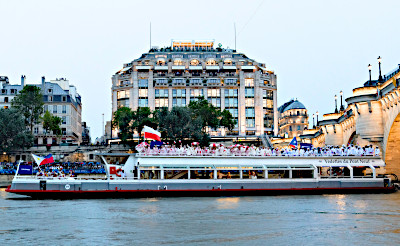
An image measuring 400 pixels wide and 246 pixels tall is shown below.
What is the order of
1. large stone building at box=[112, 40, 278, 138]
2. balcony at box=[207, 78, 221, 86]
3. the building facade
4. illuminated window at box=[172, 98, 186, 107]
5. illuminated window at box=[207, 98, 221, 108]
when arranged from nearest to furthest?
large stone building at box=[112, 40, 278, 138] < illuminated window at box=[172, 98, 186, 107] < illuminated window at box=[207, 98, 221, 108] < balcony at box=[207, 78, 221, 86] < the building facade

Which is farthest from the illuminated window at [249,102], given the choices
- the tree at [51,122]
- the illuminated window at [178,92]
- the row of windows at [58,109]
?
the tree at [51,122]

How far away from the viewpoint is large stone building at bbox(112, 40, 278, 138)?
135m

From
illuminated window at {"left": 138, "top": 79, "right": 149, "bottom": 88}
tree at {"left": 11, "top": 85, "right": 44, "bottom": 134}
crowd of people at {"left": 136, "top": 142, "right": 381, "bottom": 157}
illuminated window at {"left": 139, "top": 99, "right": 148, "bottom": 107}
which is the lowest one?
crowd of people at {"left": 136, "top": 142, "right": 381, "bottom": 157}

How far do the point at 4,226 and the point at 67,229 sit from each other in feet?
13.2

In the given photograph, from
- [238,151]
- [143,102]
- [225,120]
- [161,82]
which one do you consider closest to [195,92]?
[161,82]

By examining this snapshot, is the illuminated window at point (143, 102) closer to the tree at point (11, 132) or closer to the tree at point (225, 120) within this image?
the tree at point (225, 120)

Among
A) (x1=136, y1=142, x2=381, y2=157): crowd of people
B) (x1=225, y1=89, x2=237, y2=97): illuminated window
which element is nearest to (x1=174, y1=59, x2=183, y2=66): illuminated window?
(x1=225, y1=89, x2=237, y2=97): illuminated window

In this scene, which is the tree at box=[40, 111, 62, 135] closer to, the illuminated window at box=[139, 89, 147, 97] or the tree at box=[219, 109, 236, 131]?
the illuminated window at box=[139, 89, 147, 97]

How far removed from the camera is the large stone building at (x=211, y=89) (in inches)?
5320

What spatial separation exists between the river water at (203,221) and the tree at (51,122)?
215ft

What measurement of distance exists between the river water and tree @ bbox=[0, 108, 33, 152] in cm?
4622

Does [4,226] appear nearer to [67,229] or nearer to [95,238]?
[67,229]

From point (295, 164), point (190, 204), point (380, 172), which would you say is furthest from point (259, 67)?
point (190, 204)

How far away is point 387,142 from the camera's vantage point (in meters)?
57.7
